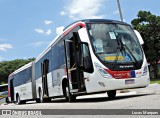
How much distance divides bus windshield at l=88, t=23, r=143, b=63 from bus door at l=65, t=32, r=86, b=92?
2.92ft

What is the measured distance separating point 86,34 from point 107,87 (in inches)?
88.2

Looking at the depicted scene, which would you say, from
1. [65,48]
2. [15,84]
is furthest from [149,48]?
[65,48]

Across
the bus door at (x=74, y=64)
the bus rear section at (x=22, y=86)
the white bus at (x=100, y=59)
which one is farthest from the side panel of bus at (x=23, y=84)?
the bus door at (x=74, y=64)

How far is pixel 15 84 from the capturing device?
99.4 ft

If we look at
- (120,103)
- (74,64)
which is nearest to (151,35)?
(74,64)

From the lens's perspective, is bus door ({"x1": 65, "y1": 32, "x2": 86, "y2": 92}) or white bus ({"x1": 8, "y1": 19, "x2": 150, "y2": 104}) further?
bus door ({"x1": 65, "y1": 32, "x2": 86, "y2": 92})

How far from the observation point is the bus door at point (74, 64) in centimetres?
1349

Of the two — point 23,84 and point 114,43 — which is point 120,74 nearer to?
point 114,43

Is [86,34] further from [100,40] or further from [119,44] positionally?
[119,44]

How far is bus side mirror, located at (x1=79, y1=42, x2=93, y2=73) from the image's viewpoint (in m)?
12.7

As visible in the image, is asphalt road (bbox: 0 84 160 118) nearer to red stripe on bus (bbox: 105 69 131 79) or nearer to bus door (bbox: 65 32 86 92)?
bus door (bbox: 65 32 86 92)

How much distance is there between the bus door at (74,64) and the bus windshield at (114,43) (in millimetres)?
889

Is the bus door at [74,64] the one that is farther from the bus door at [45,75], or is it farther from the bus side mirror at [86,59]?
the bus door at [45,75]

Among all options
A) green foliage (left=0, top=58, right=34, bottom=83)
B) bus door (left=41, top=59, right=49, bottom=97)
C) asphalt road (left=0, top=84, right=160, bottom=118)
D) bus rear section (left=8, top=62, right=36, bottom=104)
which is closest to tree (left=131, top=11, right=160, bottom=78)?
bus rear section (left=8, top=62, right=36, bottom=104)
